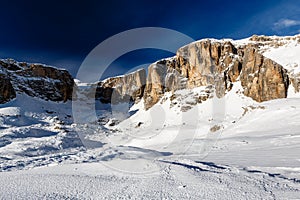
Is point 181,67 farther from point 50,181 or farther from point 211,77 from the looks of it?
point 50,181

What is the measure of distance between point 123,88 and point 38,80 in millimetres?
66243

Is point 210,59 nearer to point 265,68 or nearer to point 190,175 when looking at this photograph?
point 265,68

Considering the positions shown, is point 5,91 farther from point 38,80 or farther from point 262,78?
point 262,78

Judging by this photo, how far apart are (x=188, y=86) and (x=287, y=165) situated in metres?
109

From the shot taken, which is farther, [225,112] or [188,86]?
[188,86]

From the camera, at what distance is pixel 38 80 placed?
135 metres

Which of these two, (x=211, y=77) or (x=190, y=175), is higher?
(x=211, y=77)

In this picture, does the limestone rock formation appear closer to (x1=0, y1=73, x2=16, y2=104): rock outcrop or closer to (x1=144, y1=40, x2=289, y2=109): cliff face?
(x1=144, y1=40, x2=289, y2=109): cliff face

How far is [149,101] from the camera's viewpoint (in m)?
135

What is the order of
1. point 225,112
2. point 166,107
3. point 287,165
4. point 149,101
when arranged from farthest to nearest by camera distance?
point 149,101 < point 166,107 < point 225,112 < point 287,165

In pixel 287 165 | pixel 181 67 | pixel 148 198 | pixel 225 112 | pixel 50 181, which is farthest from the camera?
pixel 181 67

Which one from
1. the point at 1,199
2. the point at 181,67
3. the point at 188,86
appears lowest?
the point at 1,199

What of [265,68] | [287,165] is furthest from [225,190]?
[265,68]

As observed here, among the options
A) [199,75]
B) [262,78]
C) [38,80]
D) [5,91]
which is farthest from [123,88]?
[262,78]
